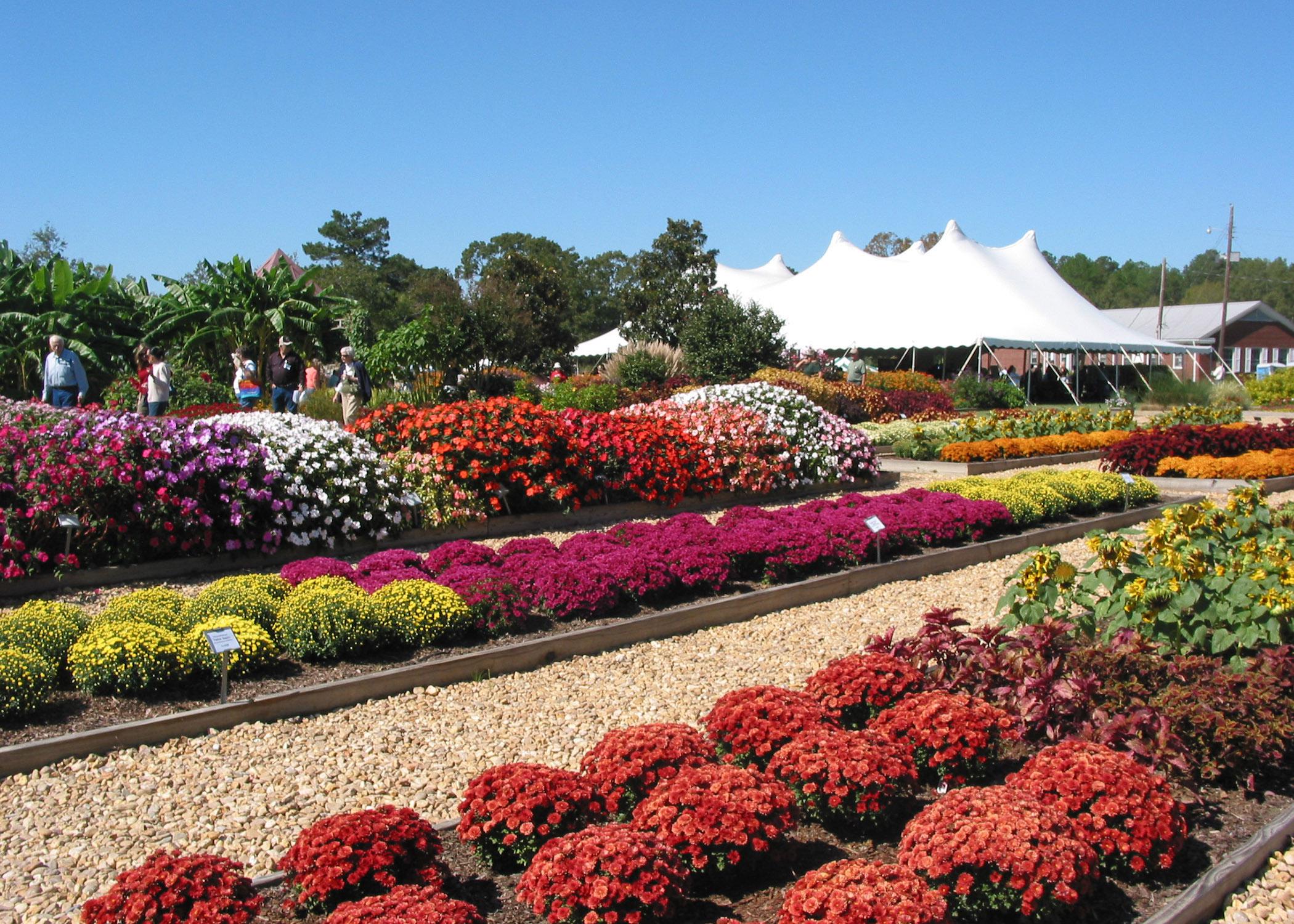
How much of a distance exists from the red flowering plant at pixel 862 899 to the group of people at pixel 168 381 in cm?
1077

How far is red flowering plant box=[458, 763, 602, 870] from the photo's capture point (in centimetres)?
→ 353

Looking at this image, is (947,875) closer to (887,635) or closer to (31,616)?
(887,635)

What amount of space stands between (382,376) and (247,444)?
1429 cm

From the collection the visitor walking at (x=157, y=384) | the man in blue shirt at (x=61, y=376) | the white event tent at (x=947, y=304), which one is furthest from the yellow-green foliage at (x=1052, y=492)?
the white event tent at (x=947, y=304)

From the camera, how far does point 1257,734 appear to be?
13.7 ft

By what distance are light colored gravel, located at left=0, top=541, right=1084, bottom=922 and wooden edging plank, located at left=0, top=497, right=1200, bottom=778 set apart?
0.21ft

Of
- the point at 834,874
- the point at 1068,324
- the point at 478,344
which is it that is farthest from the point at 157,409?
the point at 1068,324

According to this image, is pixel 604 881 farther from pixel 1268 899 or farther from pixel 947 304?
pixel 947 304

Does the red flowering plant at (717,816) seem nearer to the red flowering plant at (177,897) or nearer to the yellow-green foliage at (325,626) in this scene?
the red flowering plant at (177,897)

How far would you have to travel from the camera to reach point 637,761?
393 cm

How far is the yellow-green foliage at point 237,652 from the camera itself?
17.2ft

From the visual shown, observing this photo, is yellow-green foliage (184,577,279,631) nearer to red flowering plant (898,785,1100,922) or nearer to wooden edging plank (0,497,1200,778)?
wooden edging plank (0,497,1200,778)

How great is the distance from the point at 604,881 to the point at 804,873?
92 cm

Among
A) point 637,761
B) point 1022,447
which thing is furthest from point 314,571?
point 1022,447
